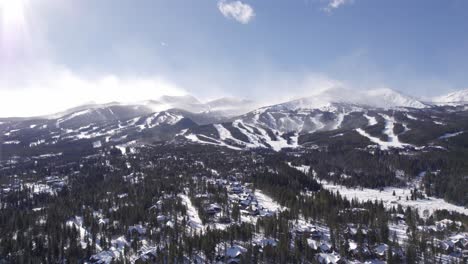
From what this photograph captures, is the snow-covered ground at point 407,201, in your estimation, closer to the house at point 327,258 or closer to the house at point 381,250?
the house at point 381,250

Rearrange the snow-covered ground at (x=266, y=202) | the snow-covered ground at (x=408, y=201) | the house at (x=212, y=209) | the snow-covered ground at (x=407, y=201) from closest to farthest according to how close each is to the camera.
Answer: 1. the house at (x=212, y=209)
2. the snow-covered ground at (x=266, y=202)
3. the snow-covered ground at (x=407, y=201)
4. the snow-covered ground at (x=408, y=201)

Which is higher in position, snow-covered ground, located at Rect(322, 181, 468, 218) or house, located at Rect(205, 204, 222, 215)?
house, located at Rect(205, 204, 222, 215)

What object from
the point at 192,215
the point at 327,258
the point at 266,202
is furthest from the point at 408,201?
the point at 192,215

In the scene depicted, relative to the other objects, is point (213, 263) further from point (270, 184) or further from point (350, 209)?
point (270, 184)

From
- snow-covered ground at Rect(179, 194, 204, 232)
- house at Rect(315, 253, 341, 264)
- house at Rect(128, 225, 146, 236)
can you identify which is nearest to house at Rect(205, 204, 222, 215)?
snow-covered ground at Rect(179, 194, 204, 232)

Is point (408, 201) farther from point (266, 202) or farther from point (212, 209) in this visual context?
point (212, 209)

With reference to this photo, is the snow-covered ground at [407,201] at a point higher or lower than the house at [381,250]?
lower

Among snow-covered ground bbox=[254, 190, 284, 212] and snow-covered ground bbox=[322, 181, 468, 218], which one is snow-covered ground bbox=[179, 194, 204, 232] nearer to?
snow-covered ground bbox=[254, 190, 284, 212]

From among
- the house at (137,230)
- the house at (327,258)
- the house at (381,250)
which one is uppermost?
the house at (381,250)

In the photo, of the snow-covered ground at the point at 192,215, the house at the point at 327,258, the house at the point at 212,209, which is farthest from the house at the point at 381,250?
the house at the point at 212,209

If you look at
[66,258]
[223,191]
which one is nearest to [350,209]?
[223,191]

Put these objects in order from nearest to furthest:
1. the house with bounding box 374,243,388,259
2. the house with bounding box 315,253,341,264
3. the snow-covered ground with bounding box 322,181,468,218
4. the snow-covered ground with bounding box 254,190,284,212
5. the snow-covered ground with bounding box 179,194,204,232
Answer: the house with bounding box 315,253,341,264
the house with bounding box 374,243,388,259
the snow-covered ground with bounding box 179,194,204,232
the snow-covered ground with bounding box 254,190,284,212
the snow-covered ground with bounding box 322,181,468,218
